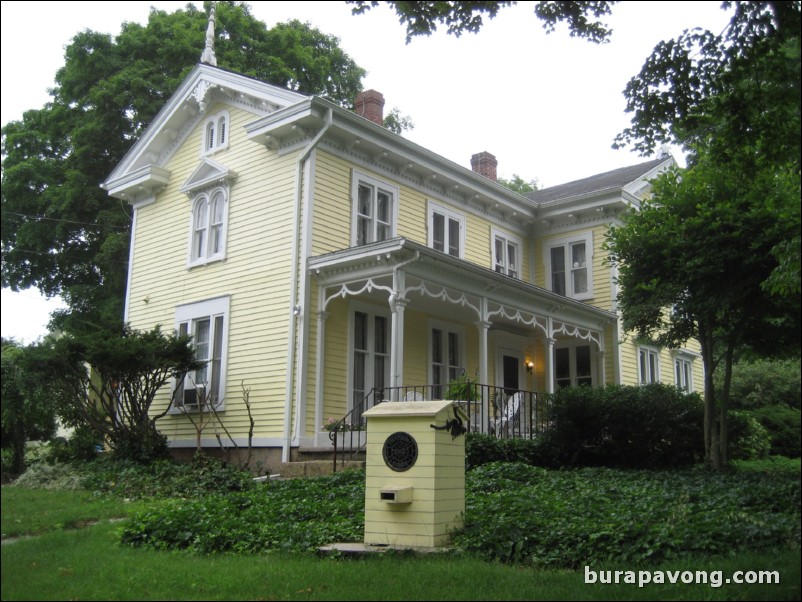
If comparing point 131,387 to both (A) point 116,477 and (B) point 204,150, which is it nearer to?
(A) point 116,477

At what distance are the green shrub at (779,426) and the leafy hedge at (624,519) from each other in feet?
30.3

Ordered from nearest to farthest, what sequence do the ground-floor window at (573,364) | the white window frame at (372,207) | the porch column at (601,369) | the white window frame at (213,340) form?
the white window frame at (213,340) < the white window frame at (372,207) < the porch column at (601,369) < the ground-floor window at (573,364)

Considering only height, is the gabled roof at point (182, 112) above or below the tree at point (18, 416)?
above

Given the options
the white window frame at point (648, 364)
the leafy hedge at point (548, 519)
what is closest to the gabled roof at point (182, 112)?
the leafy hedge at point (548, 519)

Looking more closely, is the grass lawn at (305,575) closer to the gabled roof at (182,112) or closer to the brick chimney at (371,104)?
the gabled roof at (182,112)

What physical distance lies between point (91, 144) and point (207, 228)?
8.98 meters

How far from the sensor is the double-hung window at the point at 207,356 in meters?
15.8

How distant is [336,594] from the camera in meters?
5.78

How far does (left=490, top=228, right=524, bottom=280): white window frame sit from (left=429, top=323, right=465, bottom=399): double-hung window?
8.15 feet

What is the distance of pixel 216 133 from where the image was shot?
1769 cm

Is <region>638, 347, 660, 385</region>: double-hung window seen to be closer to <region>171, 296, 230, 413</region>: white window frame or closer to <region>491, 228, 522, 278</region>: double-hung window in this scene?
<region>491, 228, 522, 278</region>: double-hung window

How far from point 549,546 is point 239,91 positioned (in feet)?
42.0

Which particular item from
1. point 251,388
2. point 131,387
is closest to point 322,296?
point 251,388

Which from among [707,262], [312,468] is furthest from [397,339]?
[707,262]
